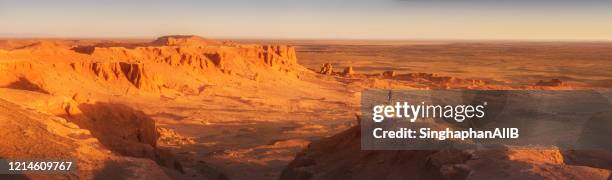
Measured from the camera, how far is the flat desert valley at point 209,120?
9.28 metres

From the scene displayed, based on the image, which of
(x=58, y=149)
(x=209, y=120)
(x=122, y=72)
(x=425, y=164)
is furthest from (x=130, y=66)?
(x=425, y=164)

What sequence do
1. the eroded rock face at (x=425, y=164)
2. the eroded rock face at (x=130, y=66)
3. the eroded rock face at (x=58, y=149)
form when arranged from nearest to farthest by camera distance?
the eroded rock face at (x=425, y=164) < the eroded rock face at (x=58, y=149) < the eroded rock face at (x=130, y=66)

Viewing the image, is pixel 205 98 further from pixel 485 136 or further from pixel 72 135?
pixel 485 136

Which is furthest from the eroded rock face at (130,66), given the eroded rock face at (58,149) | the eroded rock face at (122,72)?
the eroded rock face at (58,149)

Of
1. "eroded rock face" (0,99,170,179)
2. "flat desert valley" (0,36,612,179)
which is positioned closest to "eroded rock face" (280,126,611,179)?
"flat desert valley" (0,36,612,179)

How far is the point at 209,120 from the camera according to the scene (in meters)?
26.2

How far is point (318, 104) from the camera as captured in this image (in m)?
32.9

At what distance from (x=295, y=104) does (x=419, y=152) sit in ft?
76.5

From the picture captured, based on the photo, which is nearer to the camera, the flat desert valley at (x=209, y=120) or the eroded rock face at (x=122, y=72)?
the flat desert valley at (x=209, y=120)

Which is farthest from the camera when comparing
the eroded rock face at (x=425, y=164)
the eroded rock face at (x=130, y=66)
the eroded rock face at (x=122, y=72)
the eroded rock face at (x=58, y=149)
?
the eroded rock face at (x=122, y=72)

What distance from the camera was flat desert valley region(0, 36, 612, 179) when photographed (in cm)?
928

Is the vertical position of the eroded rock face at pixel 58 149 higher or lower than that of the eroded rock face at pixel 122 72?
higher

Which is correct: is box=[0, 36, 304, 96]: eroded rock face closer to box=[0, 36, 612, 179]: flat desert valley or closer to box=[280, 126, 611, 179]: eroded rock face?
box=[0, 36, 612, 179]: flat desert valley

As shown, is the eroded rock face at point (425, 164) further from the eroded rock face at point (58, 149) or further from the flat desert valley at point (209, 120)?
the eroded rock face at point (58, 149)
